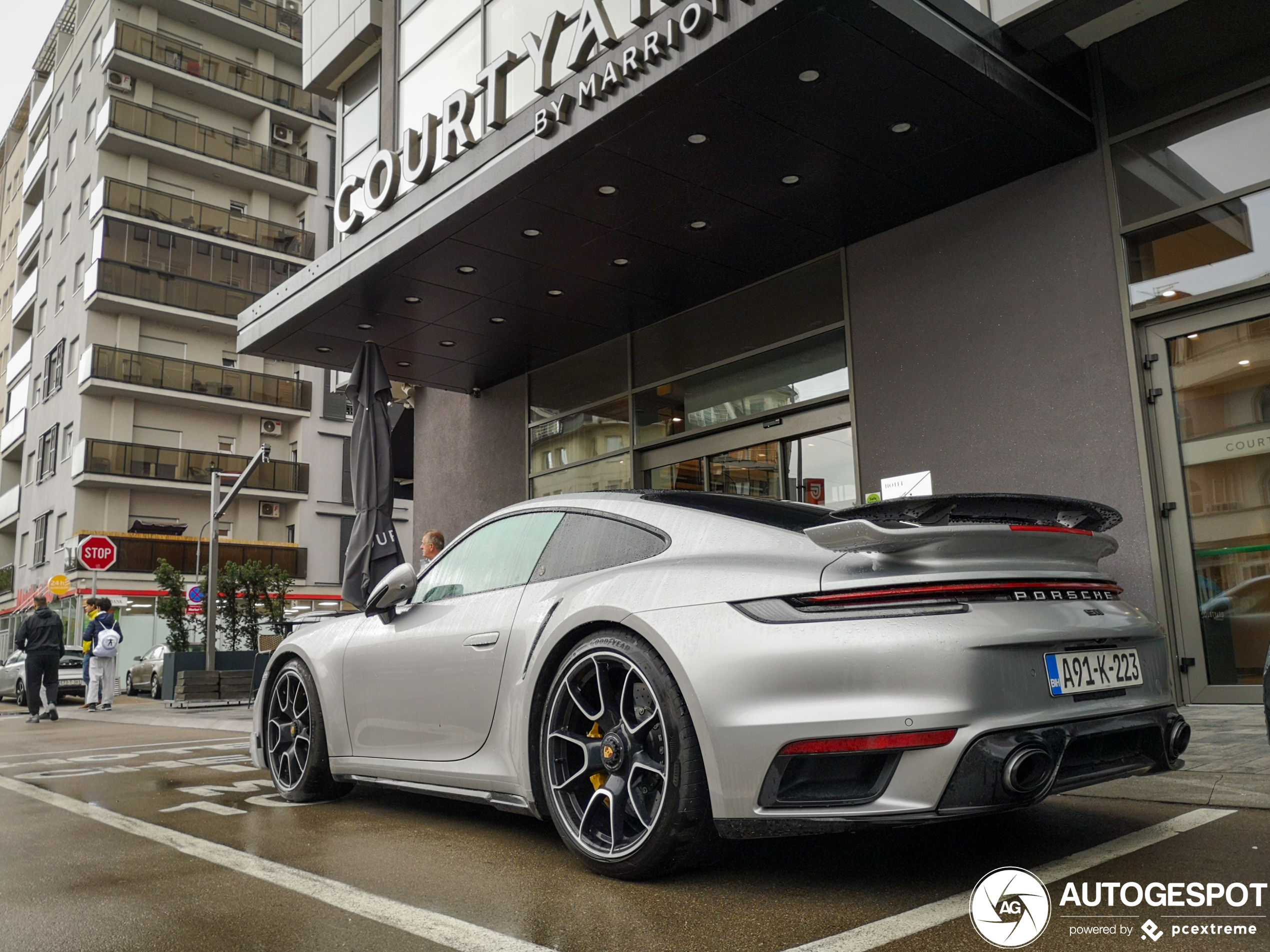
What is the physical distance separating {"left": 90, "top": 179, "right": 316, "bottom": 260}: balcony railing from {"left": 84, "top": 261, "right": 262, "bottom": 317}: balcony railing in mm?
2081

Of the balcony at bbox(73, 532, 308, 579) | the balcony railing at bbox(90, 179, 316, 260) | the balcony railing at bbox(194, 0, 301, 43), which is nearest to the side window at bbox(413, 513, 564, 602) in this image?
the balcony at bbox(73, 532, 308, 579)

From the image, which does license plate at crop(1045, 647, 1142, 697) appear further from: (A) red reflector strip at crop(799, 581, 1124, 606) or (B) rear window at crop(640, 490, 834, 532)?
(B) rear window at crop(640, 490, 834, 532)

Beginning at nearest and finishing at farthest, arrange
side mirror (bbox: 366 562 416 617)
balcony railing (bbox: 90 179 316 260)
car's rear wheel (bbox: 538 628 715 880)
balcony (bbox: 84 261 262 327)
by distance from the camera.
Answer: car's rear wheel (bbox: 538 628 715 880) < side mirror (bbox: 366 562 416 617) < balcony (bbox: 84 261 262 327) < balcony railing (bbox: 90 179 316 260)

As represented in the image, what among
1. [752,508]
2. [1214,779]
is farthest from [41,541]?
[1214,779]

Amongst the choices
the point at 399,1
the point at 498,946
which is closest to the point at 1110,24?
the point at 498,946

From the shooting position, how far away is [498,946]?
244cm

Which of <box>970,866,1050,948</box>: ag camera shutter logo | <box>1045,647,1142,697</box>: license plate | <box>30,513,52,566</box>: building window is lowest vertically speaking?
<box>970,866,1050,948</box>: ag camera shutter logo

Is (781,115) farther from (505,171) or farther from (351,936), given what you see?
(351,936)

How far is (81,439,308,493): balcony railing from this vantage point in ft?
113

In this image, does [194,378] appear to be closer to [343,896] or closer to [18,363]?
[18,363]

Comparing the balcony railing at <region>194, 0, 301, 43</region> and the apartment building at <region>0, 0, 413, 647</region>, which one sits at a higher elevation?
the balcony railing at <region>194, 0, 301, 43</region>

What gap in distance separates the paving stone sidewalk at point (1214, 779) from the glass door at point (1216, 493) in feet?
4.83

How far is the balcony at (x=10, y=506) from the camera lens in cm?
4181

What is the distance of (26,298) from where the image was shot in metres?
43.8
